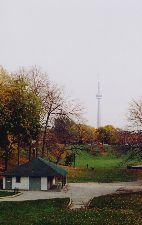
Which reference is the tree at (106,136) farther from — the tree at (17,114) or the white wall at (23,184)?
the white wall at (23,184)

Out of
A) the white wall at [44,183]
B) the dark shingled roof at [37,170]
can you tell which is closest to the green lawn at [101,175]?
the dark shingled roof at [37,170]

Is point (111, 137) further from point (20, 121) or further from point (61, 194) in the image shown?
point (61, 194)

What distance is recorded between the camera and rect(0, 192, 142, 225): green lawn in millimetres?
40969

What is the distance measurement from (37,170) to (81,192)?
26.5ft

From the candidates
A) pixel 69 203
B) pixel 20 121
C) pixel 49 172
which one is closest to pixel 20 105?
pixel 20 121

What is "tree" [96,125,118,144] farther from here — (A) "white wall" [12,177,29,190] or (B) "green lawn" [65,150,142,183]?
(A) "white wall" [12,177,29,190]

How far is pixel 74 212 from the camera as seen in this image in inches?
1810

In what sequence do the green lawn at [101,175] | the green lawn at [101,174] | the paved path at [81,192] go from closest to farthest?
the paved path at [81,192] < the green lawn at [101,175] < the green lawn at [101,174]

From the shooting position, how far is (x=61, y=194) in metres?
61.9

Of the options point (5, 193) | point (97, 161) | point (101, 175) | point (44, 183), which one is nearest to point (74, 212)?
point (5, 193)

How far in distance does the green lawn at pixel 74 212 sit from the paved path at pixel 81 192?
2511mm

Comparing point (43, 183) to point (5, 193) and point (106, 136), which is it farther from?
point (106, 136)

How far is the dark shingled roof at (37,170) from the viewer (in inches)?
2660

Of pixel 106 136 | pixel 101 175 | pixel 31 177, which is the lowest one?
pixel 101 175
